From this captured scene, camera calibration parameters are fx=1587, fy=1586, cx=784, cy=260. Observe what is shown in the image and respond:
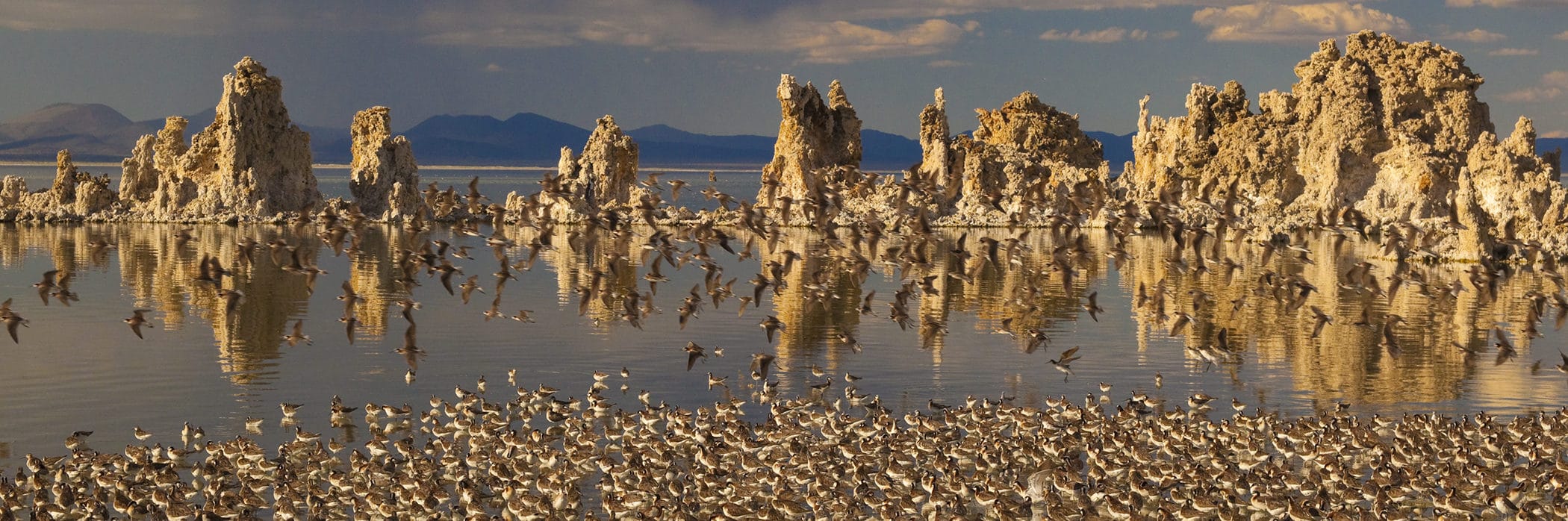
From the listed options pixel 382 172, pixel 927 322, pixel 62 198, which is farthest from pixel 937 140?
pixel 927 322

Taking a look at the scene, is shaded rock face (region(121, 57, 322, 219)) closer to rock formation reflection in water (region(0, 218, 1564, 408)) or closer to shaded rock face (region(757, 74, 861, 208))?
rock formation reflection in water (region(0, 218, 1564, 408))

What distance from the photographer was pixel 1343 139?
9425cm

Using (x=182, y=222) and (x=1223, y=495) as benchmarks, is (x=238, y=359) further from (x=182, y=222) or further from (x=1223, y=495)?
(x=182, y=222)

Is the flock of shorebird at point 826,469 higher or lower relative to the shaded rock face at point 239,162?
lower

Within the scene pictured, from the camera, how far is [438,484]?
22.6m

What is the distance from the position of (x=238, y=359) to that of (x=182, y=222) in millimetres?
67272

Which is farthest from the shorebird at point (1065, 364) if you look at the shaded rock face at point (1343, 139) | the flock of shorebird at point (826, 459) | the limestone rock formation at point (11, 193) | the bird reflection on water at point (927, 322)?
the limestone rock formation at point (11, 193)

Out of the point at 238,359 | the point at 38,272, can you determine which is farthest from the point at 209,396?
the point at 38,272

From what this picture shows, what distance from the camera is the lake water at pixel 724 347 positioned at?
31750 millimetres

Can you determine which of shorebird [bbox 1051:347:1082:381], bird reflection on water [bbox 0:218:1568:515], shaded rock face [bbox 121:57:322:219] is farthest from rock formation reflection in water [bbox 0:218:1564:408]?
shaded rock face [bbox 121:57:322:219]

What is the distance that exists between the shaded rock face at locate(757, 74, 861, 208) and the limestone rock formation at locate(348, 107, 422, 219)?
24046 millimetres

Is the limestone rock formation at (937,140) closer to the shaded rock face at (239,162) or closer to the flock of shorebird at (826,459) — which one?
the shaded rock face at (239,162)

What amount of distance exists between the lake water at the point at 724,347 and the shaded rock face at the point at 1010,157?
4131 centimetres

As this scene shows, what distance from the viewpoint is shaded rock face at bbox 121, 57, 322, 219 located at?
10088 cm
